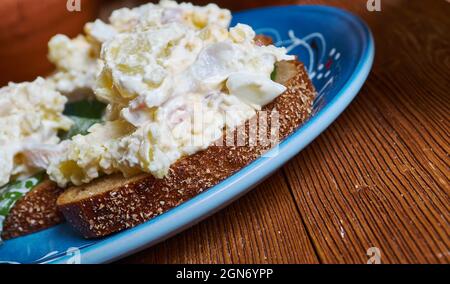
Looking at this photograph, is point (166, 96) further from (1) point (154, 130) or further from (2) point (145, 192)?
(2) point (145, 192)

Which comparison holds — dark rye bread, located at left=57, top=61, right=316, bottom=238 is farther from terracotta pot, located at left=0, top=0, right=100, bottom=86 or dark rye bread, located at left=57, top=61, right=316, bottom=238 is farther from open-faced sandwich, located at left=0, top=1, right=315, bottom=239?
terracotta pot, located at left=0, top=0, right=100, bottom=86

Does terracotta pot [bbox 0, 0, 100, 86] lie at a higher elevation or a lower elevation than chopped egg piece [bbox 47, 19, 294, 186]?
lower

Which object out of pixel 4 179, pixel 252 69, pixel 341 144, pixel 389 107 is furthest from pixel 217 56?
pixel 4 179

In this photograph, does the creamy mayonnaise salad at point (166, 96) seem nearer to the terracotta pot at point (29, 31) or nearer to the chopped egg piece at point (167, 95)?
the chopped egg piece at point (167, 95)

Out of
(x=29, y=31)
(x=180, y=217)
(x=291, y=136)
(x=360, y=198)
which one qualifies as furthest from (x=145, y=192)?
(x=29, y=31)

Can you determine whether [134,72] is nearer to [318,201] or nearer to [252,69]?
[252,69]

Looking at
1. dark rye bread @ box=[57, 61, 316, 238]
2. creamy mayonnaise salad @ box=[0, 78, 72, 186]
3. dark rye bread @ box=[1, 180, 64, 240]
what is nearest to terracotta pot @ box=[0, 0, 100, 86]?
creamy mayonnaise salad @ box=[0, 78, 72, 186]
